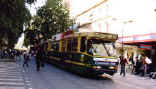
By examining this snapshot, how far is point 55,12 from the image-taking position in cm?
4653

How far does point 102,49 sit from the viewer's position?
1557cm

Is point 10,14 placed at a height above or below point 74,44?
above

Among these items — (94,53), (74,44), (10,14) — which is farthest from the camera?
(74,44)

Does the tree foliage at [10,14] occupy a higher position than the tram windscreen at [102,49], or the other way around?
the tree foliage at [10,14]

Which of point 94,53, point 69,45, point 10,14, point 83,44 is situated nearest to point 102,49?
point 94,53

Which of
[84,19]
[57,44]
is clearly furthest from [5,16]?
[84,19]

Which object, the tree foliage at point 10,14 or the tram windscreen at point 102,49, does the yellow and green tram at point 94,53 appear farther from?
the tree foliage at point 10,14

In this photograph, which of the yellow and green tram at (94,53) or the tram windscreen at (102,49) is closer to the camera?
the yellow and green tram at (94,53)

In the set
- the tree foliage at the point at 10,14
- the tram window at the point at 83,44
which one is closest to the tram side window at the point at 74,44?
the tram window at the point at 83,44

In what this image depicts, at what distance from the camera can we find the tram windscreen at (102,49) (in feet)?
50.2

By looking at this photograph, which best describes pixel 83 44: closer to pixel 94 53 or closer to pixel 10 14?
pixel 94 53

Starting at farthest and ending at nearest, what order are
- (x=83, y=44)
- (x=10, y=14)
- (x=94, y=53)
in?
(x=83, y=44) < (x=94, y=53) < (x=10, y=14)

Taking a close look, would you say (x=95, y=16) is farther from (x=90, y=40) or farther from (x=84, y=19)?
(x=90, y=40)

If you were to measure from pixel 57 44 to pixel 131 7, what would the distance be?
54.5 feet
